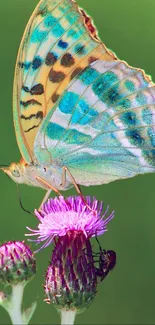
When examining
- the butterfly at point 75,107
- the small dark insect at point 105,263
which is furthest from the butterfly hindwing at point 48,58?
the small dark insect at point 105,263

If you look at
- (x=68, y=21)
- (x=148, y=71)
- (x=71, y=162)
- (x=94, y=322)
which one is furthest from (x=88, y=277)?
(x=148, y=71)

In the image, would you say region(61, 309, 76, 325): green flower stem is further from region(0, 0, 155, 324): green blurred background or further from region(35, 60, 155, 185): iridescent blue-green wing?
region(0, 0, 155, 324): green blurred background

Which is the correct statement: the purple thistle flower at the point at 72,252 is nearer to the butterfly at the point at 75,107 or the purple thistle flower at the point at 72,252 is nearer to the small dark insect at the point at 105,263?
the small dark insect at the point at 105,263

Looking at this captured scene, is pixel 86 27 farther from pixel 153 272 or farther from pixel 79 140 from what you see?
pixel 153 272

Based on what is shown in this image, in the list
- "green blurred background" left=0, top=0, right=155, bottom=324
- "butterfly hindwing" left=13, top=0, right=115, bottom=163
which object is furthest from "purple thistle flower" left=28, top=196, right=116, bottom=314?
"green blurred background" left=0, top=0, right=155, bottom=324

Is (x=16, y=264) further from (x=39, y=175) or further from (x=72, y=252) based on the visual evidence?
(x=39, y=175)

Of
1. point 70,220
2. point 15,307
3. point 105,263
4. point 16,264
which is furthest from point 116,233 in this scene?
point 15,307
